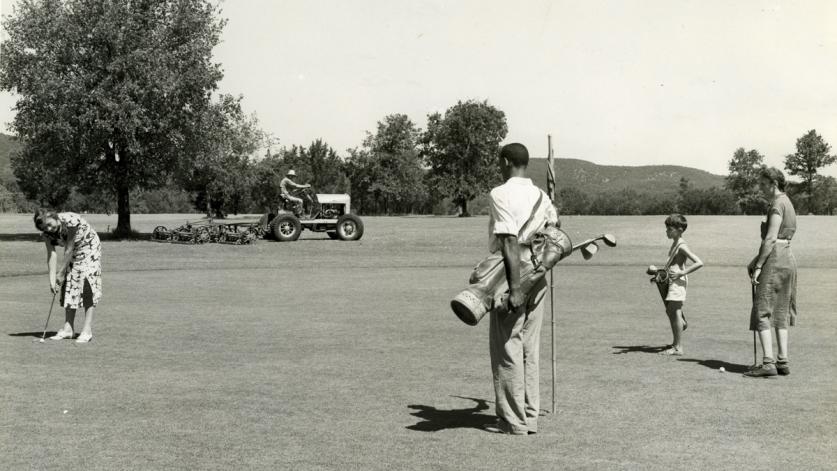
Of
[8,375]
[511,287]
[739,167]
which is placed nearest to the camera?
[511,287]

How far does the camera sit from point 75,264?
12.1 metres

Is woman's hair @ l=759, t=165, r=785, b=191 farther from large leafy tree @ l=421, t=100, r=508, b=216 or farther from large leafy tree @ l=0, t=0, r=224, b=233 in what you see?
large leafy tree @ l=421, t=100, r=508, b=216

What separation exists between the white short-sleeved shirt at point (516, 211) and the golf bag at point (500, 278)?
9cm

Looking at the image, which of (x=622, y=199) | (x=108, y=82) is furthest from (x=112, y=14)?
(x=622, y=199)

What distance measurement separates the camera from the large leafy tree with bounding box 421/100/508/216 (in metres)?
104

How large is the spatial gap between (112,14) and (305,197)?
1262 centimetres

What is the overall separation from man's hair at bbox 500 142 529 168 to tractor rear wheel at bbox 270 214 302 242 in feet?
97.6

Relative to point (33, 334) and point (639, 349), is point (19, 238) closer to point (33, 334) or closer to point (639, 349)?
point (33, 334)

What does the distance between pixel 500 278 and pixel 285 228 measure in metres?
30.4

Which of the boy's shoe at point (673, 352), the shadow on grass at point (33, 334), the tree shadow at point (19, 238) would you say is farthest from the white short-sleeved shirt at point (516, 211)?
the tree shadow at point (19, 238)

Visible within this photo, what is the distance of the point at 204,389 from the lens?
29.2 ft

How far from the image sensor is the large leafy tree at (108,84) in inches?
1561

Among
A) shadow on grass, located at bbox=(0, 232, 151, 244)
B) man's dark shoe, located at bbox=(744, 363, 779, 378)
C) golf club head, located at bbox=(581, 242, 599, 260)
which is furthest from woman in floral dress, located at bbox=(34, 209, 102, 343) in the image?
shadow on grass, located at bbox=(0, 232, 151, 244)

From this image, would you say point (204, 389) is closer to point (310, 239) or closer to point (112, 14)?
point (310, 239)
